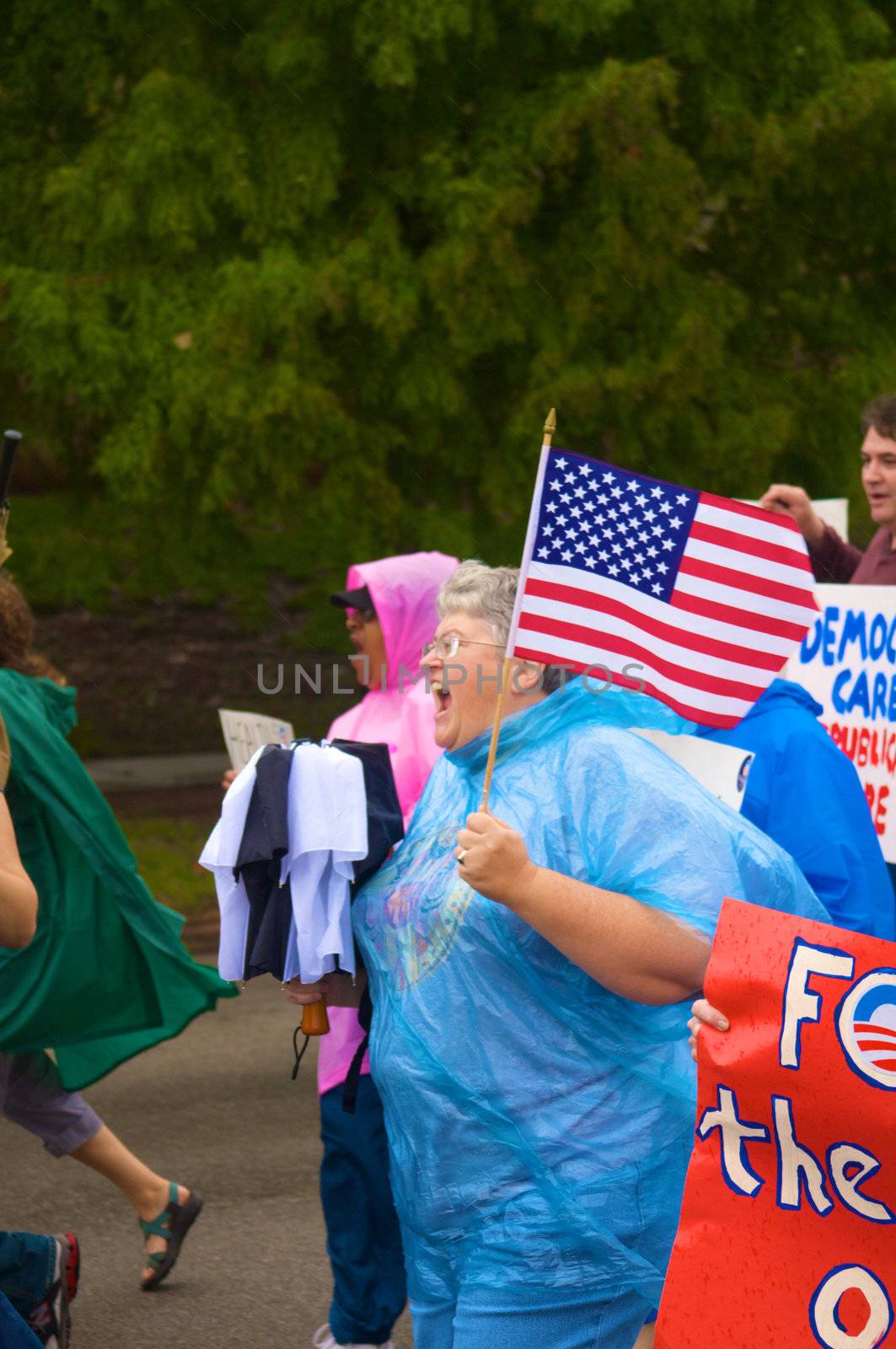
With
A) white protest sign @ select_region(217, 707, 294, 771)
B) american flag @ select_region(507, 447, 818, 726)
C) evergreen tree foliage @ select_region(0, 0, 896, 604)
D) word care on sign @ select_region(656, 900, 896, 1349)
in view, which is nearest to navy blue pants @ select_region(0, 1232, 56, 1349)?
white protest sign @ select_region(217, 707, 294, 771)

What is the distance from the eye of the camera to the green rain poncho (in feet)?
15.1

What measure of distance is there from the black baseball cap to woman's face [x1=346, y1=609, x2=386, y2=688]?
0.8 inches

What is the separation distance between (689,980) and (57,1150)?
2627mm

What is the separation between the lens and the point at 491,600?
131 inches

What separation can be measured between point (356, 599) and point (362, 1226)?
1814 millimetres

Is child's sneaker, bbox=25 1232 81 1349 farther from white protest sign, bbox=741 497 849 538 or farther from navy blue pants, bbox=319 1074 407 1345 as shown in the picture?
white protest sign, bbox=741 497 849 538

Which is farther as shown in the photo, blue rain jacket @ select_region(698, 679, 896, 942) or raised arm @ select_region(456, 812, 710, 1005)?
blue rain jacket @ select_region(698, 679, 896, 942)

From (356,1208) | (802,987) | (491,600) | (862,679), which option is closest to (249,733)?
(356,1208)

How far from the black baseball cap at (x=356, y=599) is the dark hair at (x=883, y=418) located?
159cm

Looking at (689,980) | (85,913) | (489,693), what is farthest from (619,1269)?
(85,913)

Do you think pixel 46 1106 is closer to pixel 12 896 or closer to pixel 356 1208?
pixel 356 1208

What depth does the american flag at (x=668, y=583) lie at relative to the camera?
3.31 metres

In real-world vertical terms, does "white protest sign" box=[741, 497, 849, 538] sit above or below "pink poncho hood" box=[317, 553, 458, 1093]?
above

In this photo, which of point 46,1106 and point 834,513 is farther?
point 834,513
